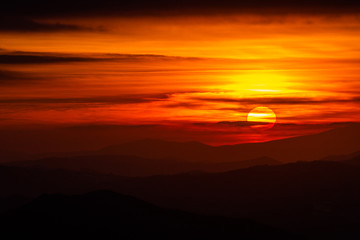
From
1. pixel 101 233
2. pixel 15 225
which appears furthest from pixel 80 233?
pixel 15 225

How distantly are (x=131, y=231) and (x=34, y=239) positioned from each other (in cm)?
2906

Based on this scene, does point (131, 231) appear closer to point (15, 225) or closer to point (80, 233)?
point (80, 233)

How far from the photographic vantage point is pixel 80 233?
634ft

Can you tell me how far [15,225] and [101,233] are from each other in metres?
25.7

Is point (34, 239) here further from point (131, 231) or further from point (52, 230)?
point (131, 231)

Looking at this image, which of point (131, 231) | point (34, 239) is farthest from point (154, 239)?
point (34, 239)

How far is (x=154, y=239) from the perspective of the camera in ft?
632

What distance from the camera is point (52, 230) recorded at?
634ft

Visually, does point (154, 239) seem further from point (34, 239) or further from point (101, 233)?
point (34, 239)

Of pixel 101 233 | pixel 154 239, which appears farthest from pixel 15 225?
pixel 154 239

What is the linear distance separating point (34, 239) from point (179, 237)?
4333cm

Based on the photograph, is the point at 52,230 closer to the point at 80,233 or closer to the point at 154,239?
the point at 80,233

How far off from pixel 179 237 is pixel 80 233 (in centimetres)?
3003

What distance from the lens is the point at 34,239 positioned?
616 feet
